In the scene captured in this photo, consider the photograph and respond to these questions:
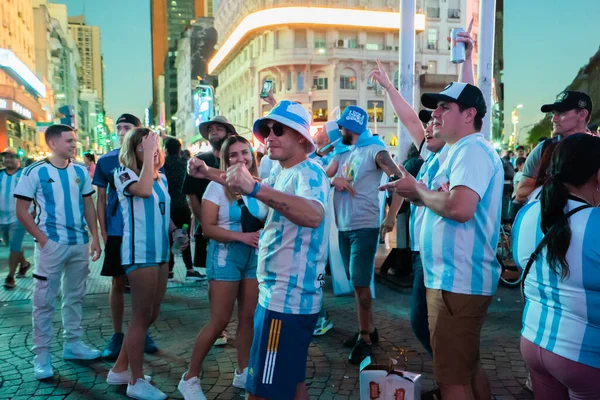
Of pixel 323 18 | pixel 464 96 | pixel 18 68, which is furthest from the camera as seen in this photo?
pixel 323 18

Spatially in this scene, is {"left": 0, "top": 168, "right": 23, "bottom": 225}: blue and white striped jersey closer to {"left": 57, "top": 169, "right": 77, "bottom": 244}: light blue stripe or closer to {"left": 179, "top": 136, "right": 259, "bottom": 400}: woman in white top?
{"left": 57, "top": 169, "right": 77, "bottom": 244}: light blue stripe

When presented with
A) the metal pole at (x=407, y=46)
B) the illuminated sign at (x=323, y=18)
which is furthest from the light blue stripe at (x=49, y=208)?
the illuminated sign at (x=323, y=18)

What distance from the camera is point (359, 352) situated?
4383mm

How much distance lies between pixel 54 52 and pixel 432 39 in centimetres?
6149

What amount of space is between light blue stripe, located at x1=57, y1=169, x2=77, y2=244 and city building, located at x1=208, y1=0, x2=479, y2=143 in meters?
44.1

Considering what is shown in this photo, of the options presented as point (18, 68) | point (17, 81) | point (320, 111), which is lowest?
point (320, 111)

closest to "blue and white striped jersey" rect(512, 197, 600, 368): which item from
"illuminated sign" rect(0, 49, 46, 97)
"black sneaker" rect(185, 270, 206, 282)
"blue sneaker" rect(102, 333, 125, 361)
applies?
"blue sneaker" rect(102, 333, 125, 361)

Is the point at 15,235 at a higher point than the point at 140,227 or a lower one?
lower

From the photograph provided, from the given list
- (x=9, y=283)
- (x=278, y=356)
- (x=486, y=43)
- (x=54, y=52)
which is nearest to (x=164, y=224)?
(x=278, y=356)

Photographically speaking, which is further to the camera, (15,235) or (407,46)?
(407,46)

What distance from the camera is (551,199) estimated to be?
83.4 inches

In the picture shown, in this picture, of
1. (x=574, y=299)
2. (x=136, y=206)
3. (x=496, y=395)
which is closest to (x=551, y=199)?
(x=574, y=299)

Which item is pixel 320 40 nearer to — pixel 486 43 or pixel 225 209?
pixel 486 43

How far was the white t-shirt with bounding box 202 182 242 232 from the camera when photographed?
3.69m
